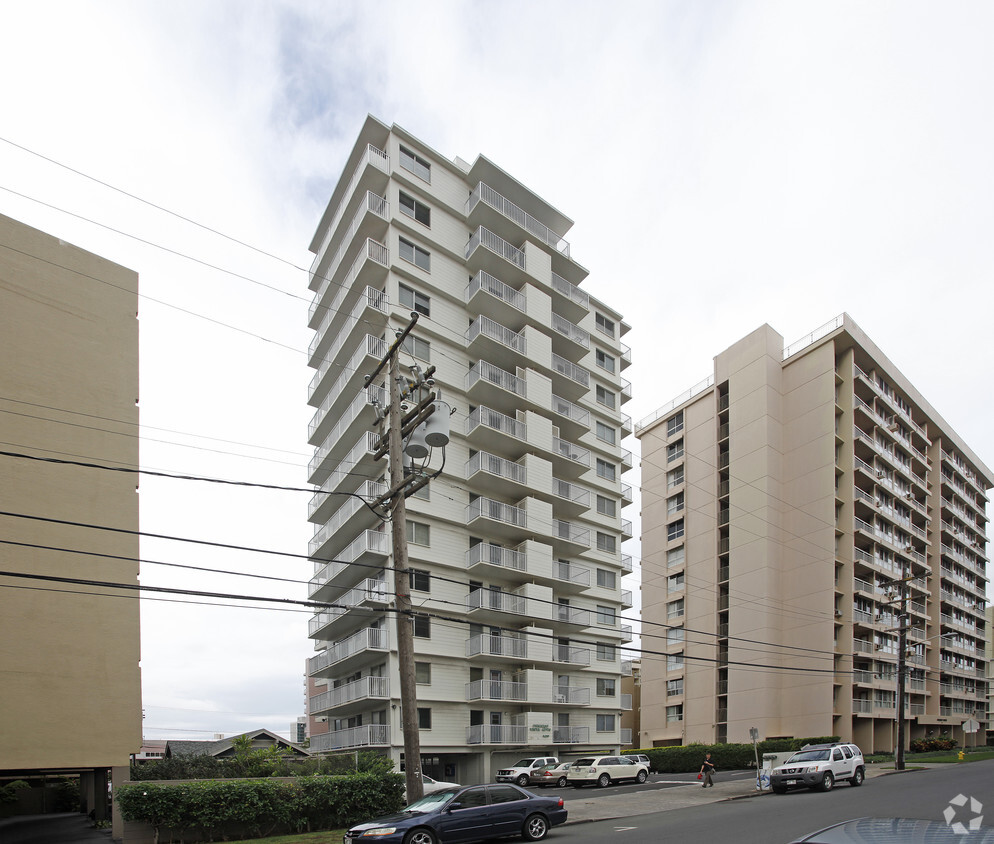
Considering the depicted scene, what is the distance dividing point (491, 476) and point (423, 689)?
11377 mm

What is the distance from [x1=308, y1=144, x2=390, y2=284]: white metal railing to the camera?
137 feet

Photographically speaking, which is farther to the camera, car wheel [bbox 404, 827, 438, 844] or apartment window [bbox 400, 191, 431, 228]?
apartment window [bbox 400, 191, 431, 228]

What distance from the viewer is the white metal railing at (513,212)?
147ft

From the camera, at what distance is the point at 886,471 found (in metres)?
64.1

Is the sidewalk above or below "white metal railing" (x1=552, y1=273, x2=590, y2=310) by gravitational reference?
below

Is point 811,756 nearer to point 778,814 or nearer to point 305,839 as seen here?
point 778,814

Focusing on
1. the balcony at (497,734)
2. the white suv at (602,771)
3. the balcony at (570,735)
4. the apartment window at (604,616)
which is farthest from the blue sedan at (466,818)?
the apartment window at (604,616)

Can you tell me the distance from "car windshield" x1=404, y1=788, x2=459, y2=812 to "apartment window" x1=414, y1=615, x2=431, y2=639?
68.6 feet

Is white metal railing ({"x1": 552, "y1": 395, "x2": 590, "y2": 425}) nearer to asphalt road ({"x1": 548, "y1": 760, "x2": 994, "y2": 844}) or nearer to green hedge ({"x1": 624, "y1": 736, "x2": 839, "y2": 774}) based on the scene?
green hedge ({"x1": 624, "y1": 736, "x2": 839, "y2": 774})

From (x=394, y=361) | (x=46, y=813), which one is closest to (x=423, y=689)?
(x=394, y=361)

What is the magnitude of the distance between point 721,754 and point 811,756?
84.0 feet

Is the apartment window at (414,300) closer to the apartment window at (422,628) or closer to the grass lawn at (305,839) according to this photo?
the apartment window at (422,628)

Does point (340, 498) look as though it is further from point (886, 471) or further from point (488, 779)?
point (886, 471)

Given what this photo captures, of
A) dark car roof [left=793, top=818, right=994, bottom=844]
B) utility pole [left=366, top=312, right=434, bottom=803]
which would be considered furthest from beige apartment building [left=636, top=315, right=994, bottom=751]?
dark car roof [left=793, top=818, right=994, bottom=844]
